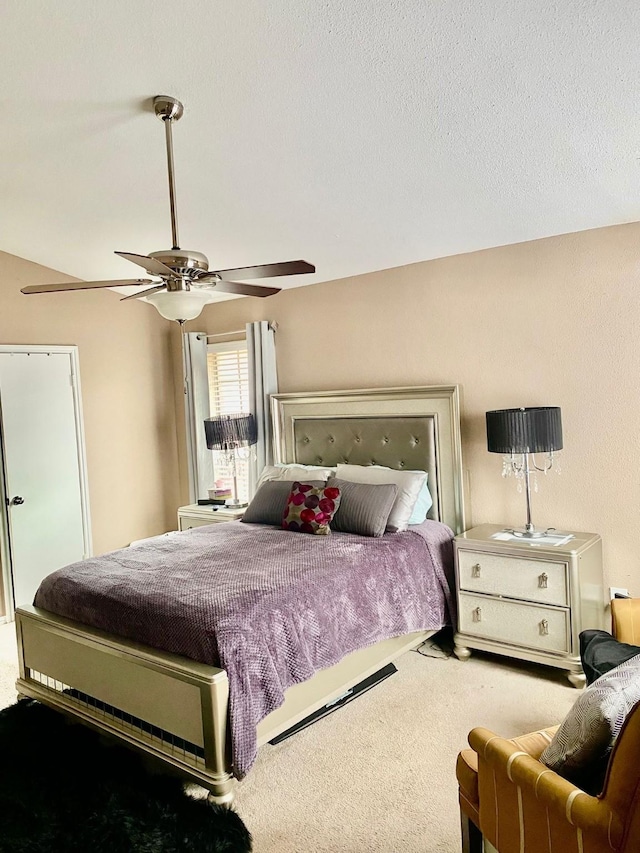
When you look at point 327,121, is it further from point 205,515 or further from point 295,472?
point 205,515

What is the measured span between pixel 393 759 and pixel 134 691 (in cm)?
114

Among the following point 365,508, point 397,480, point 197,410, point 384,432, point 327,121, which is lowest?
point 365,508

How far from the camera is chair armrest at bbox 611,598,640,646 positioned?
272 cm

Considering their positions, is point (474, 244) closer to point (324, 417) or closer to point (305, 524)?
point (324, 417)

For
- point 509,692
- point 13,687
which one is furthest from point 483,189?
point 13,687

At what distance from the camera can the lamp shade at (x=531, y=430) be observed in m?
3.48

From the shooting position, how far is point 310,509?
12.7ft

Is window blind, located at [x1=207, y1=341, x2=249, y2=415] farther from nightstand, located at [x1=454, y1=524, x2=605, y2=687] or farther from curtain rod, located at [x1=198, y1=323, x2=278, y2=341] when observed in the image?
nightstand, located at [x1=454, y1=524, x2=605, y2=687]

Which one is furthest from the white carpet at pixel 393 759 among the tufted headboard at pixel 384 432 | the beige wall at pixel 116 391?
the beige wall at pixel 116 391

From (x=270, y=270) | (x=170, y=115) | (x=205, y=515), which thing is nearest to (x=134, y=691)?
(x=270, y=270)

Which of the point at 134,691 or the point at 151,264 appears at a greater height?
the point at 151,264

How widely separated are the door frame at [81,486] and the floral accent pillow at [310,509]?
212 cm

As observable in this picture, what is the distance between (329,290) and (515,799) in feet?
12.3

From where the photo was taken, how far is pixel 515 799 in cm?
166
